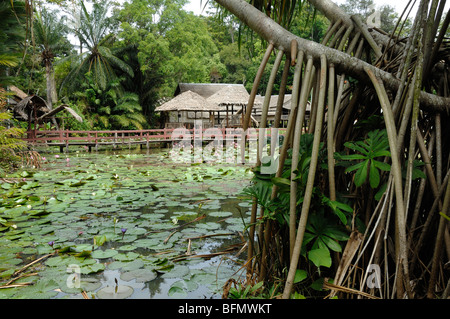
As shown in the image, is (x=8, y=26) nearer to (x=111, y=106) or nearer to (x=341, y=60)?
(x=341, y=60)

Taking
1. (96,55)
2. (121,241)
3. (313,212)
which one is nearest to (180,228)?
(121,241)

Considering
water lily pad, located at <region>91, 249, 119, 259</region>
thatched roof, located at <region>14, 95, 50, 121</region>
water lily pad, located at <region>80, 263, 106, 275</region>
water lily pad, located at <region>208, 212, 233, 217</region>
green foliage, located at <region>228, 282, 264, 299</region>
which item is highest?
thatched roof, located at <region>14, 95, 50, 121</region>

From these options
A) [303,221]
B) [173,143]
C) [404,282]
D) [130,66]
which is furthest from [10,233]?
[130,66]

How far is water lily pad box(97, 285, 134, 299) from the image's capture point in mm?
1621

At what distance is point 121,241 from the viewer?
8.03ft

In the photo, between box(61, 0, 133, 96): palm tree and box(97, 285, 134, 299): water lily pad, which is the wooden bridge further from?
box(97, 285, 134, 299): water lily pad

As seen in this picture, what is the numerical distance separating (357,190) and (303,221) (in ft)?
1.37

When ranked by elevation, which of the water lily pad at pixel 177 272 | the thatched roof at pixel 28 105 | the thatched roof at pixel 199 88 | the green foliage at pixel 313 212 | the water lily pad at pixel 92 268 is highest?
the thatched roof at pixel 199 88

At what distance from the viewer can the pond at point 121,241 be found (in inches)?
69.1

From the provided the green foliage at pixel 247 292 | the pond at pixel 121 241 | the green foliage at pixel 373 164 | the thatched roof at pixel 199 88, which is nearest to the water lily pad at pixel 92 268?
the pond at pixel 121 241

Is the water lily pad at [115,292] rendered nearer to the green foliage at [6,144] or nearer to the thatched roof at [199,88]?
the green foliage at [6,144]

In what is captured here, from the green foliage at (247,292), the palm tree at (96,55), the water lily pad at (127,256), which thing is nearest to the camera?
the green foliage at (247,292)

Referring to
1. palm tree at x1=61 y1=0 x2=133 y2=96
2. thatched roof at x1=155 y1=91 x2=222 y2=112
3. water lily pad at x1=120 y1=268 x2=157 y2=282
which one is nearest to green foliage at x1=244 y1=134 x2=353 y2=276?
water lily pad at x1=120 y1=268 x2=157 y2=282

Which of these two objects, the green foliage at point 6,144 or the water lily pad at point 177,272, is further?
the green foliage at point 6,144
